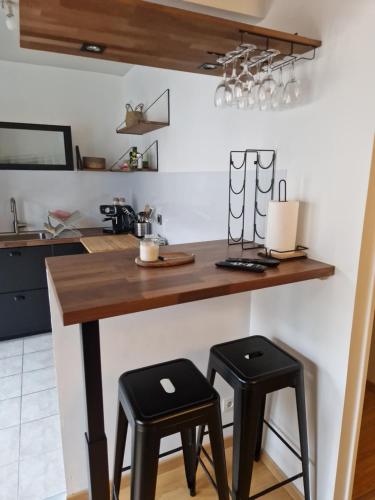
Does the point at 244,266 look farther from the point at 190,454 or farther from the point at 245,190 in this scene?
the point at 190,454

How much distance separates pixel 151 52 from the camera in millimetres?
1257

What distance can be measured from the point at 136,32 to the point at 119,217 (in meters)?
2.35

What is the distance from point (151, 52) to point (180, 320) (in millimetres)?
1129

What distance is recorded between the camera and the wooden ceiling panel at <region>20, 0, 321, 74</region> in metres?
0.95

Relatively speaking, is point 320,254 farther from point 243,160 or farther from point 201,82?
point 201,82

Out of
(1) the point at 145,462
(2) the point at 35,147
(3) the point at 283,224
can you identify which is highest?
(2) the point at 35,147

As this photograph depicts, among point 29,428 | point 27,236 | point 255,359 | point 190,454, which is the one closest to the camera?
point 255,359

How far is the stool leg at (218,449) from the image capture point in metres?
1.14

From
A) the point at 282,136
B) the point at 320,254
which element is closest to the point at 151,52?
the point at 282,136

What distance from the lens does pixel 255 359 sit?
54.0 inches

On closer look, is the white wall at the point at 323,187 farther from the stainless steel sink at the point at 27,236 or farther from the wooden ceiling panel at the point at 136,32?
the stainless steel sink at the point at 27,236

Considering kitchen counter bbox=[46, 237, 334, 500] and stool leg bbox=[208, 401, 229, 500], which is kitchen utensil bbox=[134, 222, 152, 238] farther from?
stool leg bbox=[208, 401, 229, 500]

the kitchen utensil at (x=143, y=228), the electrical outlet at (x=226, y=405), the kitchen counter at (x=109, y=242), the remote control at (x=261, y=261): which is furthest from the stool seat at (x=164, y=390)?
the kitchen utensil at (x=143, y=228)

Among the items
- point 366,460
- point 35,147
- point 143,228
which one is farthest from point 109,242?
point 366,460
